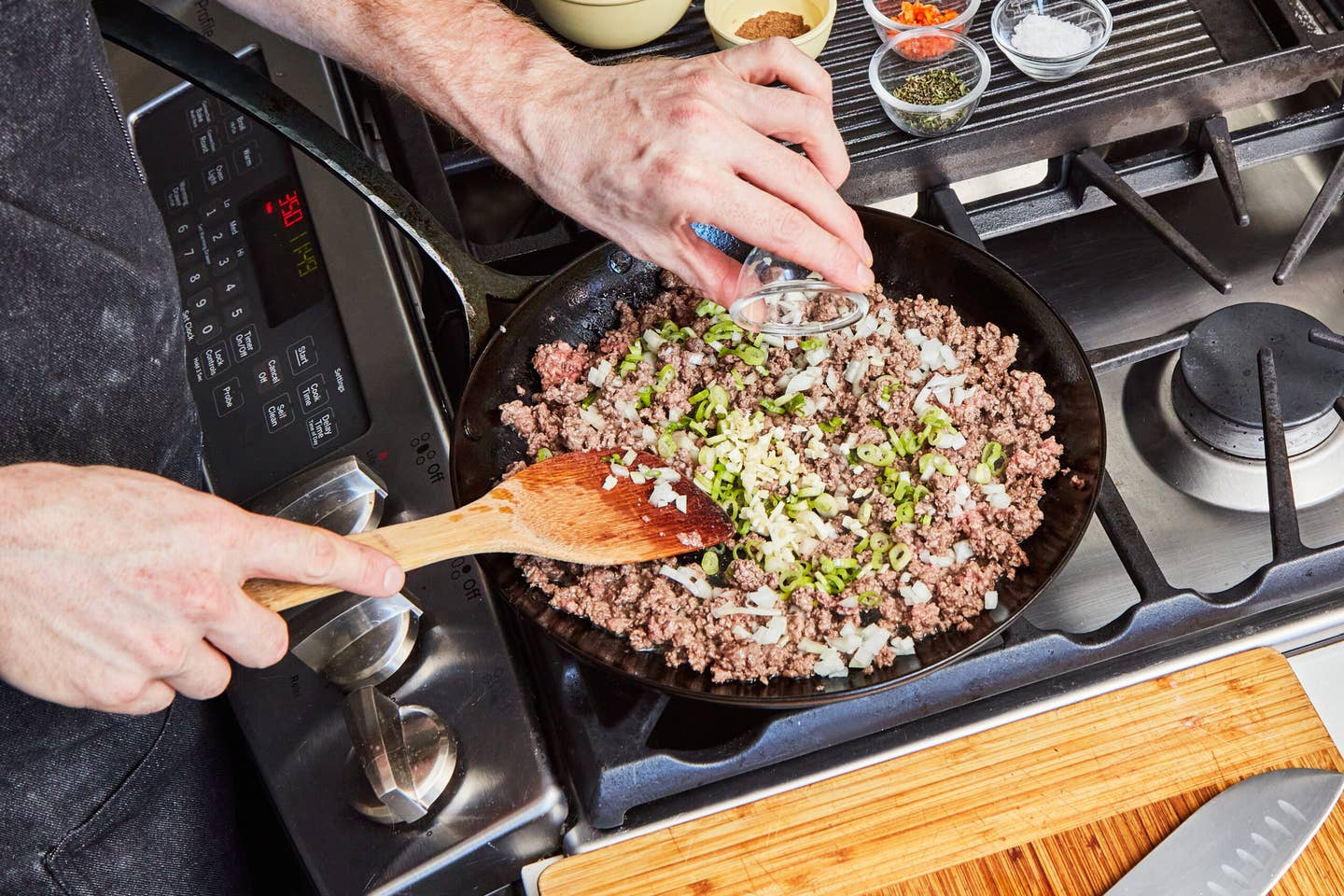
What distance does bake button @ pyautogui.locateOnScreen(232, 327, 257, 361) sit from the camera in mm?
1117

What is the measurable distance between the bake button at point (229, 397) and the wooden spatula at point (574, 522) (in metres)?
0.36

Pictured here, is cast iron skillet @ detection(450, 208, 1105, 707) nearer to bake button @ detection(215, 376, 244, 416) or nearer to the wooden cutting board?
the wooden cutting board

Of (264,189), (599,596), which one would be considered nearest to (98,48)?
(264,189)

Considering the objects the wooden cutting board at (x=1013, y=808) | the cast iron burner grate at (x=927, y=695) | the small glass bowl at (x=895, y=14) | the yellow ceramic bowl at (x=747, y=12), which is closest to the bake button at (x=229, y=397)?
the cast iron burner grate at (x=927, y=695)

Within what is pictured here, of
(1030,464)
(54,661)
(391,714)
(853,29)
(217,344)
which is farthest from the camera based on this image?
(853,29)

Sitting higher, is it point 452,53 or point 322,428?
point 452,53

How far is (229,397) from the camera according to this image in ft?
3.63

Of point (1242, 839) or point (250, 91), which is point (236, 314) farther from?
point (1242, 839)

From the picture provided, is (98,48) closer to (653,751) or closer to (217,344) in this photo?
(217,344)

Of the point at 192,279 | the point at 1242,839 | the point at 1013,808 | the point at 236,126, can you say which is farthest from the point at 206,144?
the point at 1242,839

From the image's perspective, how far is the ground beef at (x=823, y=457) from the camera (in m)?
0.92

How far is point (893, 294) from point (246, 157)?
2.49 feet

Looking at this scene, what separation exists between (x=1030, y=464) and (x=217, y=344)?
2.79 ft

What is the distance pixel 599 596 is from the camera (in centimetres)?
95
